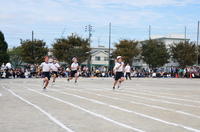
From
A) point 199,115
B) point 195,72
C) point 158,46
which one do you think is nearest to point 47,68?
point 199,115

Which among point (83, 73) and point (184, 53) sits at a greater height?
point (184, 53)

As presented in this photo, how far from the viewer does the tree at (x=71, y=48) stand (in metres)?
67.5

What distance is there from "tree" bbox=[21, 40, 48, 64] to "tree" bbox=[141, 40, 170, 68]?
64.0 feet

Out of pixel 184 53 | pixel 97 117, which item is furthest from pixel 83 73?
pixel 97 117

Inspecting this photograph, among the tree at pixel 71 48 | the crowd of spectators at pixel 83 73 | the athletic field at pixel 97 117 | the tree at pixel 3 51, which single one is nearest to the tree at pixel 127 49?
the tree at pixel 71 48

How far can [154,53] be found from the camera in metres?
72.3

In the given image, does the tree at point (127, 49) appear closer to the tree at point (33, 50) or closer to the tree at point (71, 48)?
the tree at point (71, 48)

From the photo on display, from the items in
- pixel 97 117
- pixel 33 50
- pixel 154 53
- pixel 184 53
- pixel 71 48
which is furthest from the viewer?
pixel 184 53

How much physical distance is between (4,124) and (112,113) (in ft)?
10.4

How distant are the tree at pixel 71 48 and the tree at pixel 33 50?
264cm

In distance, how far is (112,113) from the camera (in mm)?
10391

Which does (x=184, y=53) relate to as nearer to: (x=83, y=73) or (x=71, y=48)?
(x=71, y=48)

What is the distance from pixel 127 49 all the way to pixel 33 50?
17.9 metres

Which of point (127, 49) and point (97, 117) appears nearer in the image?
point (97, 117)
